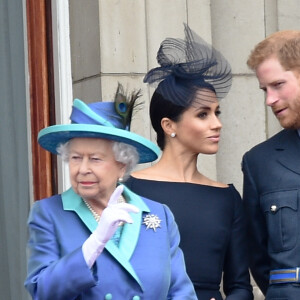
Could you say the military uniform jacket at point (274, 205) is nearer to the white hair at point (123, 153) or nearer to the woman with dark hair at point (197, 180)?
the woman with dark hair at point (197, 180)

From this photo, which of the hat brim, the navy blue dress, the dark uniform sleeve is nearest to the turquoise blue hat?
the hat brim

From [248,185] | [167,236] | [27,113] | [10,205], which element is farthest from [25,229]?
[167,236]

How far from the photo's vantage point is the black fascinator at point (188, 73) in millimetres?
4789

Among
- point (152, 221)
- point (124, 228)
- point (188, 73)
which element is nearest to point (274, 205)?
point (188, 73)

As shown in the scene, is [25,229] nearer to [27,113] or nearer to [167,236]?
[27,113]

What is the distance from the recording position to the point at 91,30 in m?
6.09

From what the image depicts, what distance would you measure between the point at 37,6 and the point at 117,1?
17.0 inches

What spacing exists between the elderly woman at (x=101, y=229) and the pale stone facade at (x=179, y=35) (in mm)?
1883

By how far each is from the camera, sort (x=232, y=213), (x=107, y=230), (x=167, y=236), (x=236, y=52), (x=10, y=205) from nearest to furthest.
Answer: (x=107, y=230), (x=167, y=236), (x=232, y=213), (x=10, y=205), (x=236, y=52)

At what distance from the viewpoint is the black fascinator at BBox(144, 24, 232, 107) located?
4789 mm

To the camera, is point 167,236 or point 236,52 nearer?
point 167,236

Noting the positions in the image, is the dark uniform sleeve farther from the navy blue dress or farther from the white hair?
the white hair

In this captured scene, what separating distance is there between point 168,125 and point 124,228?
0.89m

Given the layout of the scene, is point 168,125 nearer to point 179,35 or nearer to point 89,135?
point 89,135
